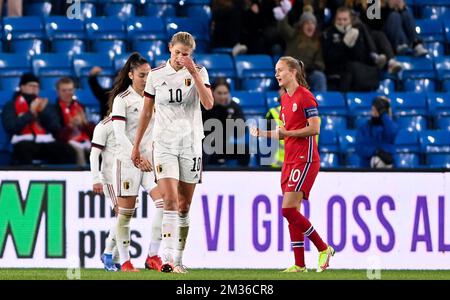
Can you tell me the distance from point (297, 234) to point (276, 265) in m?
2.16

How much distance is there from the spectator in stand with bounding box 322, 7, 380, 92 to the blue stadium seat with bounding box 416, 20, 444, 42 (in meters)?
1.65

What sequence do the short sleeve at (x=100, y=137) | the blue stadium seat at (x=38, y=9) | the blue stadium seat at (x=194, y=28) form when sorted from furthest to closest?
the blue stadium seat at (x=38, y=9) < the blue stadium seat at (x=194, y=28) < the short sleeve at (x=100, y=137)

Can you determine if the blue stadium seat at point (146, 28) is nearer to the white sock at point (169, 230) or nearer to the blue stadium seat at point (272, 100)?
the blue stadium seat at point (272, 100)

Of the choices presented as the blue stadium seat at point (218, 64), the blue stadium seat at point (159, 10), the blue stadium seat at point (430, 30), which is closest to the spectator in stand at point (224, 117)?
the blue stadium seat at point (218, 64)

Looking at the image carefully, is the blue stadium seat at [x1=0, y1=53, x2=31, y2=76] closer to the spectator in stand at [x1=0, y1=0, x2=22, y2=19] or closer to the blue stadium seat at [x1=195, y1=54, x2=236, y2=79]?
the spectator in stand at [x1=0, y1=0, x2=22, y2=19]

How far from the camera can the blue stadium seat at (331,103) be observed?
20.0 m

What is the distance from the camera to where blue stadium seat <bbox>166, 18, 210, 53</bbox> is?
21.0 metres

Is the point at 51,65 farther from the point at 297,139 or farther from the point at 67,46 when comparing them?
the point at 297,139

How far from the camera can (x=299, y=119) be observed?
13.7 meters

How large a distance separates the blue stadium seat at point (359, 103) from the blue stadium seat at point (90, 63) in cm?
318

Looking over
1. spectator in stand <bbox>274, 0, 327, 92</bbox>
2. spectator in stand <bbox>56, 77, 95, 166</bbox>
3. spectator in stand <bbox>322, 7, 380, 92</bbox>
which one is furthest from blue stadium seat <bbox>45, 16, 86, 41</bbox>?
spectator in stand <bbox>322, 7, 380, 92</bbox>

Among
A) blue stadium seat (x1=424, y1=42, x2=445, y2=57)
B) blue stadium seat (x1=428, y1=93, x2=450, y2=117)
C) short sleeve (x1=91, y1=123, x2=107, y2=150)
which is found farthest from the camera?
blue stadium seat (x1=424, y1=42, x2=445, y2=57)

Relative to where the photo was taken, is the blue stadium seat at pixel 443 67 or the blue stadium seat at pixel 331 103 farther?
the blue stadium seat at pixel 443 67
